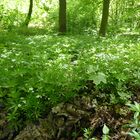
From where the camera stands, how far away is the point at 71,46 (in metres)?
10.2

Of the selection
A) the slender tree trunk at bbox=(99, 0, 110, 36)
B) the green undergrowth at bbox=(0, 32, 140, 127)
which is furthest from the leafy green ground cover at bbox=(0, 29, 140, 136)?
the slender tree trunk at bbox=(99, 0, 110, 36)

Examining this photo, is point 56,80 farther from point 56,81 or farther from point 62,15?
A: point 62,15

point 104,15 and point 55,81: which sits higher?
point 55,81

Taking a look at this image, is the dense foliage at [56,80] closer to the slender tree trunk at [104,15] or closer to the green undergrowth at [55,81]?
the green undergrowth at [55,81]

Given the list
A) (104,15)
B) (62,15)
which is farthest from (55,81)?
(104,15)

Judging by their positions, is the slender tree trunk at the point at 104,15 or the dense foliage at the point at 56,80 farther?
the slender tree trunk at the point at 104,15

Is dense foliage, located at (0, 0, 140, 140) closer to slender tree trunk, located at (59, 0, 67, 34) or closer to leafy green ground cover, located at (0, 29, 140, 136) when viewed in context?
leafy green ground cover, located at (0, 29, 140, 136)

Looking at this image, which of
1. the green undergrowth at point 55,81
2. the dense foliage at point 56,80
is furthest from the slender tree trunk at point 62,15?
the green undergrowth at point 55,81

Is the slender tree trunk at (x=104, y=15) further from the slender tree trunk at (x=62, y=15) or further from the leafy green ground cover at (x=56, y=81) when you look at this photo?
the leafy green ground cover at (x=56, y=81)

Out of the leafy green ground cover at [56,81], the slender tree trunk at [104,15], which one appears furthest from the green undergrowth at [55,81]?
the slender tree trunk at [104,15]

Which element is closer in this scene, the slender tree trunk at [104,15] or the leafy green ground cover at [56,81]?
the leafy green ground cover at [56,81]

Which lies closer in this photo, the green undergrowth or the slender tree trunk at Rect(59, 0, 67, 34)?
the green undergrowth

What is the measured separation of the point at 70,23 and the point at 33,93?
1479 cm

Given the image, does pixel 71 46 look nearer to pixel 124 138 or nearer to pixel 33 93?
pixel 33 93
